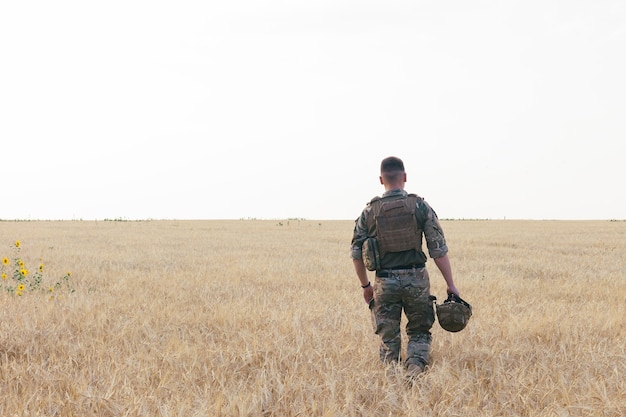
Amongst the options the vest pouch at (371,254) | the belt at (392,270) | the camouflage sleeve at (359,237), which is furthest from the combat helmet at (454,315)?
the camouflage sleeve at (359,237)

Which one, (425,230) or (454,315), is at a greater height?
(425,230)

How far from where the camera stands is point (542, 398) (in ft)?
11.3

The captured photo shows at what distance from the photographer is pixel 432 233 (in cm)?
425

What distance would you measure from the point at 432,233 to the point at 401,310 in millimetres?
707

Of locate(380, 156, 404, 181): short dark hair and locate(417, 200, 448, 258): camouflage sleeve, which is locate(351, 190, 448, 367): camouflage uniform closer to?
locate(417, 200, 448, 258): camouflage sleeve

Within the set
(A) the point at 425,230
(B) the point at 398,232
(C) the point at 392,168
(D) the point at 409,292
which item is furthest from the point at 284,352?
(C) the point at 392,168

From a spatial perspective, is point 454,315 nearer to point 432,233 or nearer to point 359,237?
point 432,233

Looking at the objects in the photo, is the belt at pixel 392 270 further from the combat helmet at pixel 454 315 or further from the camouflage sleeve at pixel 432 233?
the combat helmet at pixel 454 315

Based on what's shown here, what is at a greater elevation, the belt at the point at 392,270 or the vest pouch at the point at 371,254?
the vest pouch at the point at 371,254

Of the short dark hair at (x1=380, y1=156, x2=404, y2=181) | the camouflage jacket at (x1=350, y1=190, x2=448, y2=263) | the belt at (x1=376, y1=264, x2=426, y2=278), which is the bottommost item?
the belt at (x1=376, y1=264, x2=426, y2=278)

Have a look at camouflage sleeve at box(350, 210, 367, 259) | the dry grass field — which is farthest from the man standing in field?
the dry grass field

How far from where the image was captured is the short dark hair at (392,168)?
4.39 m

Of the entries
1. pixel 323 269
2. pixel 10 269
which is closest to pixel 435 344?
pixel 323 269

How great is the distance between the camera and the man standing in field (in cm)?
426
